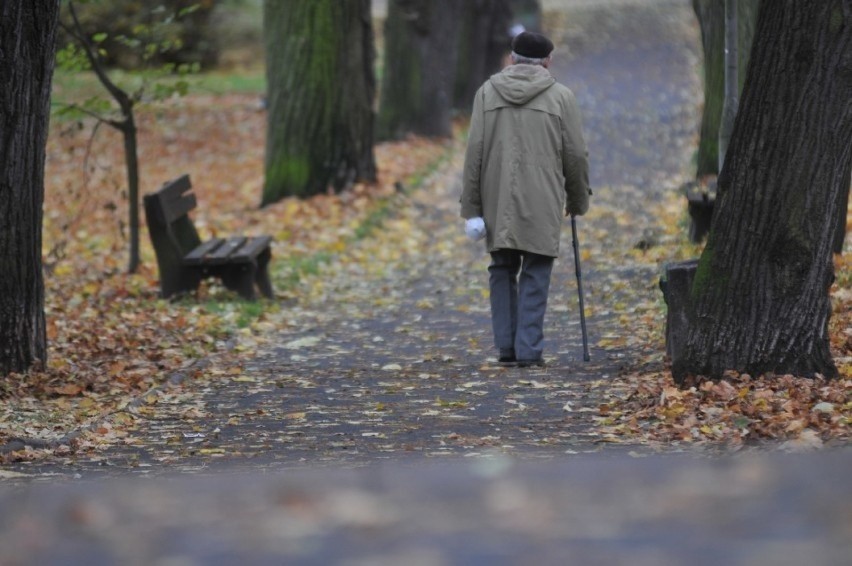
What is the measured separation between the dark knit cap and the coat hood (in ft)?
0.26

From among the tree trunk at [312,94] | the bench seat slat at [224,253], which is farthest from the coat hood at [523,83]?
the tree trunk at [312,94]

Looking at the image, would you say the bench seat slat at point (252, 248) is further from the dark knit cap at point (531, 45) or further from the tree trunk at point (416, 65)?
the tree trunk at point (416, 65)

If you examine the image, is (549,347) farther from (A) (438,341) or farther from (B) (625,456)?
(B) (625,456)

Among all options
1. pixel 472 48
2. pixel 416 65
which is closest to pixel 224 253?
pixel 416 65

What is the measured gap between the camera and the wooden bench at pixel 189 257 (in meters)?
11.2

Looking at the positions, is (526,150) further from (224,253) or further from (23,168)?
(224,253)

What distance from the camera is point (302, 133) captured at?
52.7ft

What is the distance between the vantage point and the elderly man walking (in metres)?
8.51

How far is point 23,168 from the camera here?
794cm

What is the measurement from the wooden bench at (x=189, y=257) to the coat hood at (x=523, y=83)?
332 centimetres

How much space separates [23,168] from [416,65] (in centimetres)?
1416

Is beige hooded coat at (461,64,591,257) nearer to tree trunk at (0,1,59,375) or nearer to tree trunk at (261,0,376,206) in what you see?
tree trunk at (0,1,59,375)

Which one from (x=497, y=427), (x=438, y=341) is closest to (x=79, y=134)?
(x=438, y=341)

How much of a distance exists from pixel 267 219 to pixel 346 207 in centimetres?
96
